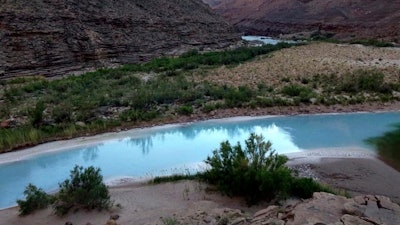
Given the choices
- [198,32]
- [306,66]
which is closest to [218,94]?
[306,66]

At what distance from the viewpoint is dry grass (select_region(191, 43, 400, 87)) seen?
20525mm

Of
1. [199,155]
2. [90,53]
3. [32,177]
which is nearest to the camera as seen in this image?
[32,177]

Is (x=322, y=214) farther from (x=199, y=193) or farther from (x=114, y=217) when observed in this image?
(x=114, y=217)

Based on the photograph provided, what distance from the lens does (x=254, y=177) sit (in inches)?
314

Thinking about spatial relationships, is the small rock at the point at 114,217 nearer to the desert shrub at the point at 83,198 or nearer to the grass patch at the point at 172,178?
the desert shrub at the point at 83,198

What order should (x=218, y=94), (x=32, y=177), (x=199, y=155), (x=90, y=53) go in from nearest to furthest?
(x=32, y=177) → (x=199, y=155) → (x=218, y=94) → (x=90, y=53)

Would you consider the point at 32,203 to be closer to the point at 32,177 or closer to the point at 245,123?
the point at 32,177

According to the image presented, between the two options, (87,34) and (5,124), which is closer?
(5,124)

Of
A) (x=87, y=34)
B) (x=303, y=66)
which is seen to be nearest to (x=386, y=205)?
(x=303, y=66)

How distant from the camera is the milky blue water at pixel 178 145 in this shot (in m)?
10.4

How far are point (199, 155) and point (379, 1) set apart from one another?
144 ft

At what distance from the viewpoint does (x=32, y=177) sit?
10.3 m

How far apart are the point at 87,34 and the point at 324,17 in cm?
3377

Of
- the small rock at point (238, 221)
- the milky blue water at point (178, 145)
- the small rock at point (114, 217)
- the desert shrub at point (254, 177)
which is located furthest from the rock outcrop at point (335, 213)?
the milky blue water at point (178, 145)
